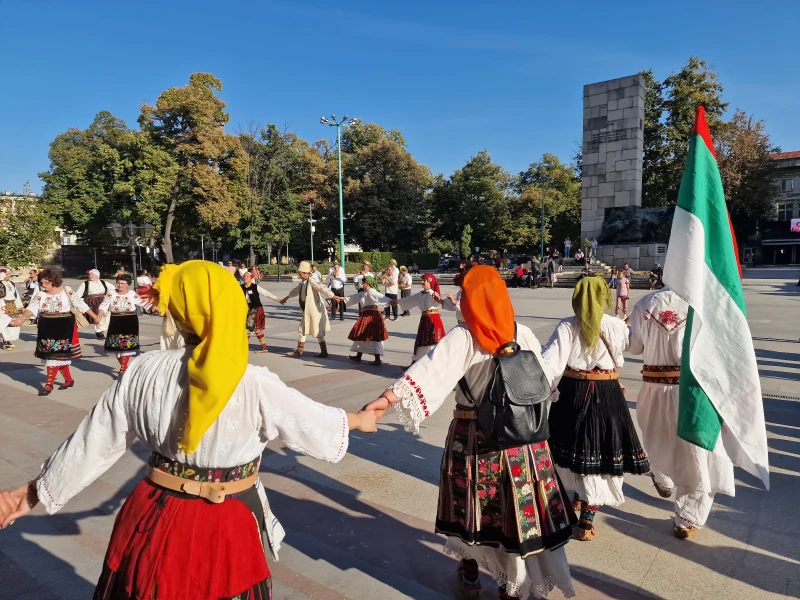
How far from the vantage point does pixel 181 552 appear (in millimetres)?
1896

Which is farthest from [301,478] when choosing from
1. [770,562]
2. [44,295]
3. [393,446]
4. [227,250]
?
[227,250]

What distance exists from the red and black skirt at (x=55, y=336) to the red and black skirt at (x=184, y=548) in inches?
276

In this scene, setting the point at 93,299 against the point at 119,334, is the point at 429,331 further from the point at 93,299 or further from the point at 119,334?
the point at 93,299

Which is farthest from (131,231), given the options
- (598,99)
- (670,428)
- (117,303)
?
(598,99)

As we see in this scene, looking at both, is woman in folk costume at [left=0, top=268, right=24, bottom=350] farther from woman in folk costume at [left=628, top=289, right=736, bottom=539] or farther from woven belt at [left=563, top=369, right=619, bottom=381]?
woman in folk costume at [left=628, top=289, right=736, bottom=539]

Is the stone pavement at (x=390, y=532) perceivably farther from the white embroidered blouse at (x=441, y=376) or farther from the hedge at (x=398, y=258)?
the hedge at (x=398, y=258)

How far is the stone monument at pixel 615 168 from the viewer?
100.0 ft

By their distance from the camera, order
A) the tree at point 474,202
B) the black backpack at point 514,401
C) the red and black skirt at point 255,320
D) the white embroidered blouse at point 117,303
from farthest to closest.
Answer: the tree at point 474,202 < the red and black skirt at point 255,320 < the white embroidered blouse at point 117,303 < the black backpack at point 514,401

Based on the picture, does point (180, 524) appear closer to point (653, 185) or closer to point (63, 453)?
point (63, 453)

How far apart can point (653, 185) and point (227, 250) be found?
37425mm

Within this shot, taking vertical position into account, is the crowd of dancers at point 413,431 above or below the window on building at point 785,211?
below

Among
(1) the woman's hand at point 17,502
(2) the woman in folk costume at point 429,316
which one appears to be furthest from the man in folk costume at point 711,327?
(2) the woman in folk costume at point 429,316

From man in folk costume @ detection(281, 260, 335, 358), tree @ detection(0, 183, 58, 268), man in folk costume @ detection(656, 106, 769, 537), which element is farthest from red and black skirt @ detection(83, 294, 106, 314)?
man in folk costume @ detection(656, 106, 769, 537)

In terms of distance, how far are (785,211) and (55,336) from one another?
65.4 meters
